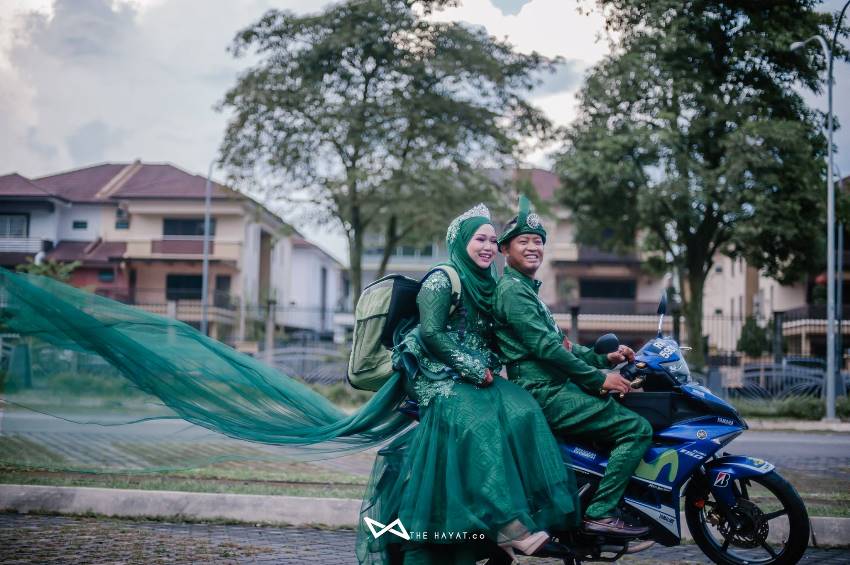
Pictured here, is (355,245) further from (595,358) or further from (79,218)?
(79,218)

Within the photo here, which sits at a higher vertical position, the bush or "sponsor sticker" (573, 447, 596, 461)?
"sponsor sticker" (573, 447, 596, 461)

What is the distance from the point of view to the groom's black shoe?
473 centimetres

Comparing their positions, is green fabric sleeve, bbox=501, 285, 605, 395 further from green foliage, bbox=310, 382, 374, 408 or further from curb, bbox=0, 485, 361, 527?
green foliage, bbox=310, 382, 374, 408

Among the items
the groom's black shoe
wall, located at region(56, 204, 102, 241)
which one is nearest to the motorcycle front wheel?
Result: the groom's black shoe

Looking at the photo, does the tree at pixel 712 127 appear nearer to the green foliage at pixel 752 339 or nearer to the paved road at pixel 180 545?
the green foliage at pixel 752 339

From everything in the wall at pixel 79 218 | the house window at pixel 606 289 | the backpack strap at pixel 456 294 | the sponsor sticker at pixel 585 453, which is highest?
the wall at pixel 79 218

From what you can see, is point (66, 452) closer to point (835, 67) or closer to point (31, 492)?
point (31, 492)

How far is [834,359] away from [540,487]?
56.7 feet

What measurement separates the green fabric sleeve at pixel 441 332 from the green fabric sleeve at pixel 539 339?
0.29 m

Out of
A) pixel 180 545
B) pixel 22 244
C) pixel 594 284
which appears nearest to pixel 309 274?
pixel 594 284

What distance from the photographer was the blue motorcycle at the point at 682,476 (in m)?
4.87

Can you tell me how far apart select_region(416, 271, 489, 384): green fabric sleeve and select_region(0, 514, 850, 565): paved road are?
5.75 feet

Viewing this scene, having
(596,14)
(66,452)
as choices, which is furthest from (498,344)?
(596,14)

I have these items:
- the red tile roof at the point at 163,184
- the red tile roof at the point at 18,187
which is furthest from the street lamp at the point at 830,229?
the red tile roof at the point at 163,184
